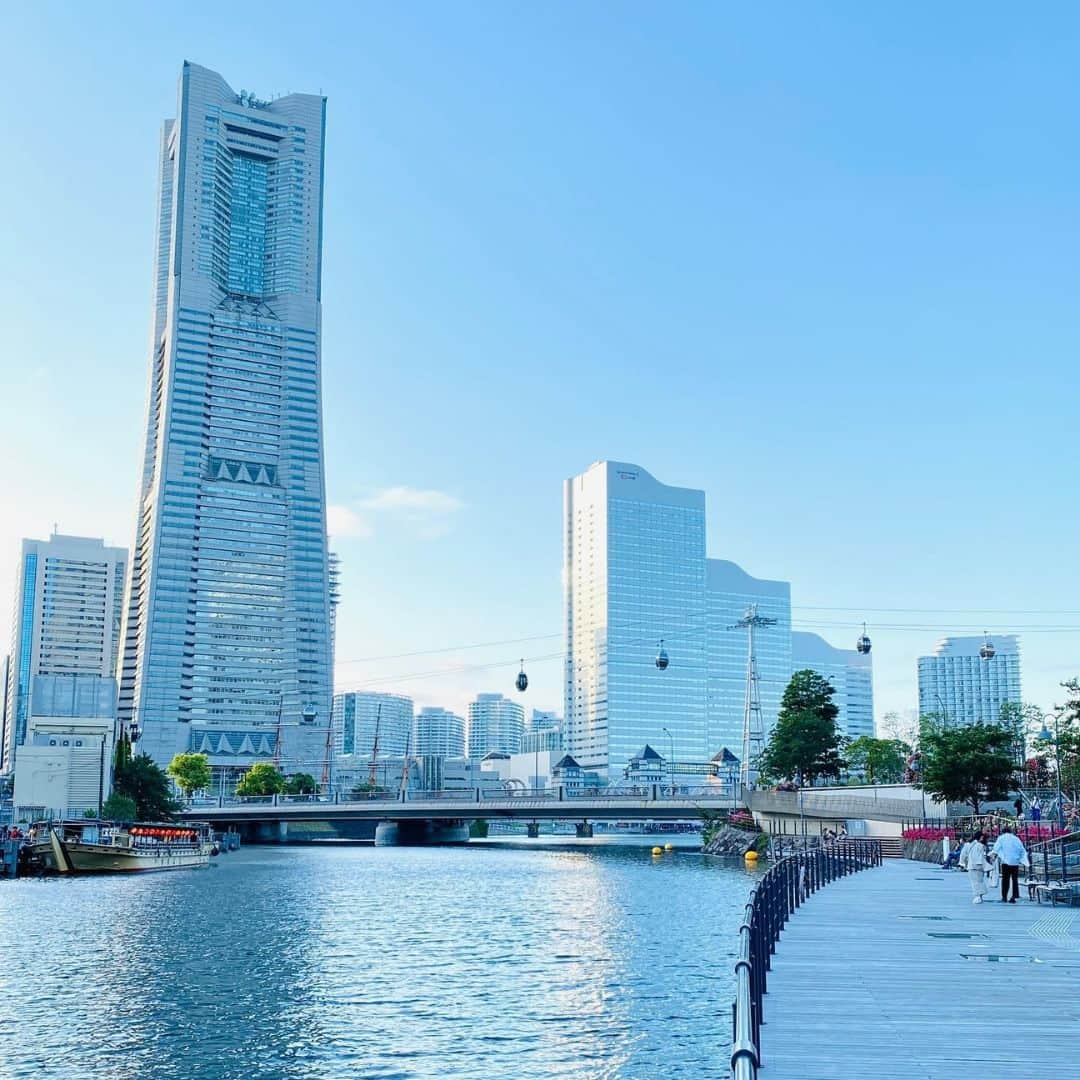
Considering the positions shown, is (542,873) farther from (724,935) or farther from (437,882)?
(724,935)

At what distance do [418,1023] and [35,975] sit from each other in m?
18.0

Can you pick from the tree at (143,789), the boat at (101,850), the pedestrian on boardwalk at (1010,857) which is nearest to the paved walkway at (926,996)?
the pedestrian on boardwalk at (1010,857)

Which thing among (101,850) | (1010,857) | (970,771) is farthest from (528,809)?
(1010,857)

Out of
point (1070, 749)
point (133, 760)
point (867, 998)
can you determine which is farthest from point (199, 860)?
point (867, 998)

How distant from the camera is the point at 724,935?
57.7 m

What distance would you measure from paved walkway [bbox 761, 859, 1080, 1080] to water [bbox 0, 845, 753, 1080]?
16.3ft

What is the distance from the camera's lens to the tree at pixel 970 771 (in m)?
97.9

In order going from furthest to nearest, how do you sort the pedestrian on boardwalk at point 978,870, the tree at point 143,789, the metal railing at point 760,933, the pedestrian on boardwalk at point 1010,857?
1. the tree at point 143,789
2. the pedestrian on boardwalk at point 978,870
3. the pedestrian on boardwalk at point 1010,857
4. the metal railing at point 760,933

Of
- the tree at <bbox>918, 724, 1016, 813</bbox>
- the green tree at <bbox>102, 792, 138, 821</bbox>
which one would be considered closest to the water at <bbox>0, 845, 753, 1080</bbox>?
the tree at <bbox>918, 724, 1016, 813</bbox>

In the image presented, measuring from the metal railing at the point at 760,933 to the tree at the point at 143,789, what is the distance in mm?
127355

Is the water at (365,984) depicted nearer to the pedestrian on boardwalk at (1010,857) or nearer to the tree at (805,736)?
the pedestrian on boardwalk at (1010,857)

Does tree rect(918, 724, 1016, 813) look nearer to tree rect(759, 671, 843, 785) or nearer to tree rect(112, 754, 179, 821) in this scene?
tree rect(759, 671, 843, 785)

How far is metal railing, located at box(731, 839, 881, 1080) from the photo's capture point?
1212cm

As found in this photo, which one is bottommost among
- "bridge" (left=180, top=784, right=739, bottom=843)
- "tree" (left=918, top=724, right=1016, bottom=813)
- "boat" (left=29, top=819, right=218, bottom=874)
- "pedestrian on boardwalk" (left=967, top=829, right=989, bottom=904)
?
"boat" (left=29, top=819, right=218, bottom=874)
